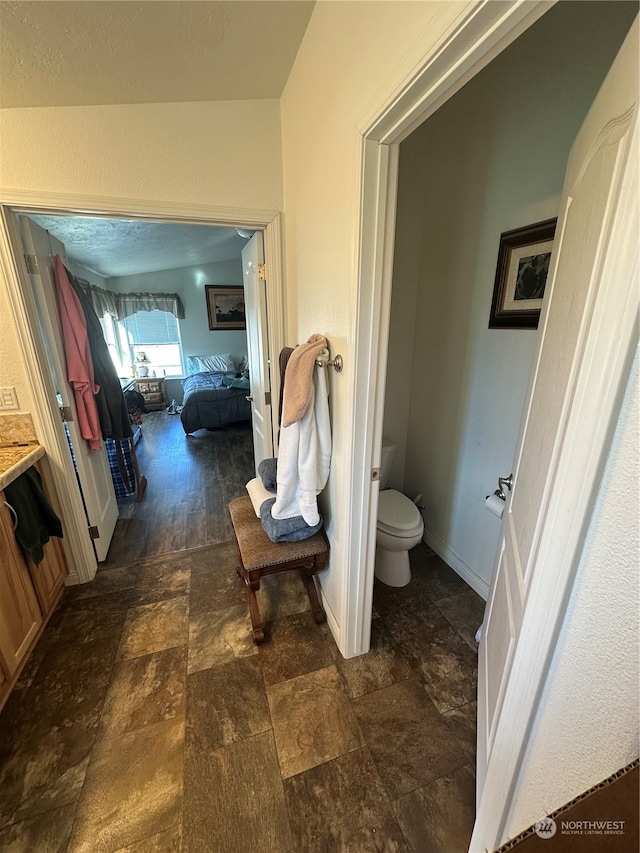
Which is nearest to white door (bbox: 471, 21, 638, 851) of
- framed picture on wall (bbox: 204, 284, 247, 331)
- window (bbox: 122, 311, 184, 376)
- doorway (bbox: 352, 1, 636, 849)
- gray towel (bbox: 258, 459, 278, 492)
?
doorway (bbox: 352, 1, 636, 849)

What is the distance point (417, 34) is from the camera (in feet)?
2.35

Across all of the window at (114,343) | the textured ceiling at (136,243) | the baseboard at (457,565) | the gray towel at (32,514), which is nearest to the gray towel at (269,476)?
the gray towel at (32,514)

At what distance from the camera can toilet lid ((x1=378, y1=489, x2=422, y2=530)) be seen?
1.84 m

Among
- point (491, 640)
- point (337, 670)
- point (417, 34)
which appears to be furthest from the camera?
point (337, 670)

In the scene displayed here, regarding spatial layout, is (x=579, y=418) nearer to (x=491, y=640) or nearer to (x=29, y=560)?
(x=491, y=640)

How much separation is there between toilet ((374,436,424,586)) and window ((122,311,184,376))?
18.2 ft

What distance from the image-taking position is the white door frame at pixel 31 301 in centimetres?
155

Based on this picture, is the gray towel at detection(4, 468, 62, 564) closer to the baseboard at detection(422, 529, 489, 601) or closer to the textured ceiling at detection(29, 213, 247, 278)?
the textured ceiling at detection(29, 213, 247, 278)

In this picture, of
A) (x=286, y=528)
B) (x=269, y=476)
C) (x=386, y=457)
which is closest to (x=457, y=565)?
(x=386, y=457)

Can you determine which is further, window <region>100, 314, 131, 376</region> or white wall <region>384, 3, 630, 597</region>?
window <region>100, 314, 131, 376</region>

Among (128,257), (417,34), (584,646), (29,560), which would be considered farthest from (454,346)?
(128,257)

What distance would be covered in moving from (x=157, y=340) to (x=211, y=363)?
46.3 inches

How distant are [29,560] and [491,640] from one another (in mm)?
1994

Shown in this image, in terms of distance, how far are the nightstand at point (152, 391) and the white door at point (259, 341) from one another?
4.10 m
